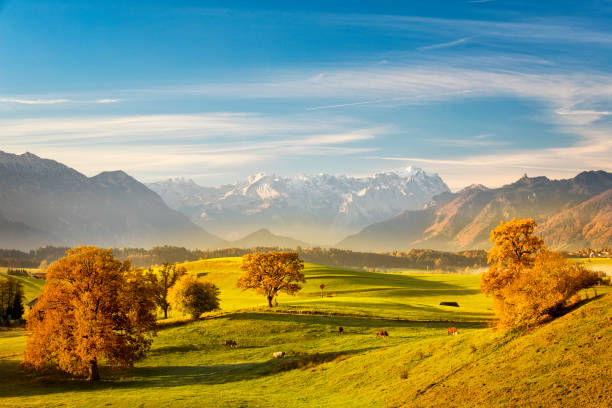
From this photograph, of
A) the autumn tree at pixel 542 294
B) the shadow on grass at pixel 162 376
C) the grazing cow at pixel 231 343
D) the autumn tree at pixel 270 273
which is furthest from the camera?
the autumn tree at pixel 270 273

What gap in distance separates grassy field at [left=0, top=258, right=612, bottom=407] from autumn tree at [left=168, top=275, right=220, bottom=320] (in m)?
4.92

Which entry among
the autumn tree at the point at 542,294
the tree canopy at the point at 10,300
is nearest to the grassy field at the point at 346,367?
the autumn tree at the point at 542,294

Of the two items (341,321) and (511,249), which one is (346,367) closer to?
(341,321)

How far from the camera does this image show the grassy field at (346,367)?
1112 inches

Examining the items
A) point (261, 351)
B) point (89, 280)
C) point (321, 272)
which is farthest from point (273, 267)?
point (321, 272)

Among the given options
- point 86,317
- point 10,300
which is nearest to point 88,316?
point 86,317

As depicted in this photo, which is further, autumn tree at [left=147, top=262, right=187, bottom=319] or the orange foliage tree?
autumn tree at [left=147, top=262, right=187, bottom=319]

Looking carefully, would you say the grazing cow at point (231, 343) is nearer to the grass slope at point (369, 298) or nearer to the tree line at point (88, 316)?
the tree line at point (88, 316)

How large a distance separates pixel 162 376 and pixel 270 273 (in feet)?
156

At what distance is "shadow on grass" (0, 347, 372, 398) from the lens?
48.1 metres

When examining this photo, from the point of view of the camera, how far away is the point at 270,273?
324 ft

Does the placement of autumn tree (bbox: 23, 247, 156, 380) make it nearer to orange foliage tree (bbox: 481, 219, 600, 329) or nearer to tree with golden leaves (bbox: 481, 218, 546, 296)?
orange foliage tree (bbox: 481, 219, 600, 329)

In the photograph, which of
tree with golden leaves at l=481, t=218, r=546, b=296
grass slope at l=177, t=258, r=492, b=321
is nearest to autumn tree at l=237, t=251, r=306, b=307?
grass slope at l=177, t=258, r=492, b=321

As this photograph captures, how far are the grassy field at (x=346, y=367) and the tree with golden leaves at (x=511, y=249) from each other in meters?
9.44
